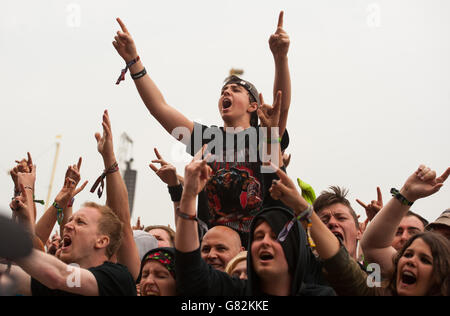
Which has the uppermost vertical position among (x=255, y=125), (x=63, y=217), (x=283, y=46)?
(x=283, y=46)

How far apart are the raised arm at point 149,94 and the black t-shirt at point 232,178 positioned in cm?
17

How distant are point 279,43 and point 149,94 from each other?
45.2 inches

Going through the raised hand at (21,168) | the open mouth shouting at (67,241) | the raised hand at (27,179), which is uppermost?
the raised hand at (21,168)

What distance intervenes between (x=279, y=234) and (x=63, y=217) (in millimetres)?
2467

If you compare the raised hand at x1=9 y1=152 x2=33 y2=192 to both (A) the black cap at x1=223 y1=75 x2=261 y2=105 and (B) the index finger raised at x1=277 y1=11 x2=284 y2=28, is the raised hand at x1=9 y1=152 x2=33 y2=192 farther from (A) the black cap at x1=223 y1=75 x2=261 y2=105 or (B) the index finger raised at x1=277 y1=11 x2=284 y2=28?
(B) the index finger raised at x1=277 y1=11 x2=284 y2=28

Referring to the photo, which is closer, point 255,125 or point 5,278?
point 5,278

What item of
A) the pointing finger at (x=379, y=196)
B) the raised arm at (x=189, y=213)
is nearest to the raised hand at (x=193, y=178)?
the raised arm at (x=189, y=213)

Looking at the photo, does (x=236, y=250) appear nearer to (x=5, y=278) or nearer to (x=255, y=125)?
(x=255, y=125)

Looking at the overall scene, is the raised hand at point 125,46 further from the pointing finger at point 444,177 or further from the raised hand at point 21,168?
the pointing finger at point 444,177

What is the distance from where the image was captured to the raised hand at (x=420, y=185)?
3.40 metres

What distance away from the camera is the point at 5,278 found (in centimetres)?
129

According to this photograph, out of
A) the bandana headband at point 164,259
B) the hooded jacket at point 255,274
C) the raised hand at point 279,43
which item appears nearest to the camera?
the hooded jacket at point 255,274

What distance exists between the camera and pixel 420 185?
342 centimetres
